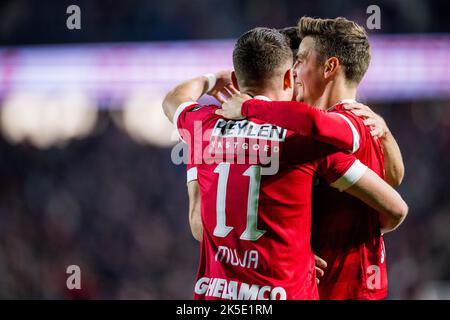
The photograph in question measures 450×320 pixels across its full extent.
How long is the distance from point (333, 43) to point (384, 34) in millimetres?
5134

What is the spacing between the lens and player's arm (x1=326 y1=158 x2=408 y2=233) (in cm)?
258

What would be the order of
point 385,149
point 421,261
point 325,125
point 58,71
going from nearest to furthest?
1. point 325,125
2. point 385,149
3. point 421,261
4. point 58,71

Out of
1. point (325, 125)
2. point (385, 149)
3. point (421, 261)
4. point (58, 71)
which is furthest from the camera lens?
point (58, 71)

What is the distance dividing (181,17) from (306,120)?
616cm

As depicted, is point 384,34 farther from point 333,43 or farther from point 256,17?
point 333,43

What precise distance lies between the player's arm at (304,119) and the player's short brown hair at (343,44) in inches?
21.0

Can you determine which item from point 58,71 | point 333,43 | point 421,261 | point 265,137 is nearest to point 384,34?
point 421,261

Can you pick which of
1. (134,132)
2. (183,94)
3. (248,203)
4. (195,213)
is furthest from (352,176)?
(134,132)

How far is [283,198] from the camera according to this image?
257cm

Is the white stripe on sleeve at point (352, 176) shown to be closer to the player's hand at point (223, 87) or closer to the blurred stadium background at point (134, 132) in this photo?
the player's hand at point (223, 87)

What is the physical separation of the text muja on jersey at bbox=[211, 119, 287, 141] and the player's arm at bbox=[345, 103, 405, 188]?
1.39 feet

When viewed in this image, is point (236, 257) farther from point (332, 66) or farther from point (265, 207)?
point (332, 66)

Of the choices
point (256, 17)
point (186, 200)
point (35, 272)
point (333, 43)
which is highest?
point (256, 17)

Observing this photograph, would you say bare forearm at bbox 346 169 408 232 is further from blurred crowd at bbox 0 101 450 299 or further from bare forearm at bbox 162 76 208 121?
blurred crowd at bbox 0 101 450 299
